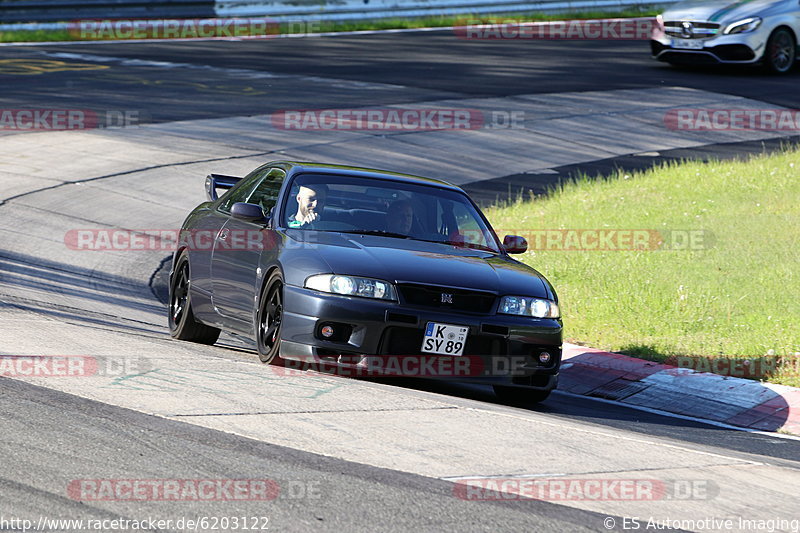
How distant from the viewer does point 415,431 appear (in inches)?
253

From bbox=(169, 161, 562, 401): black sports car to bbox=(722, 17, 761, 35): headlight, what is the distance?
17641mm

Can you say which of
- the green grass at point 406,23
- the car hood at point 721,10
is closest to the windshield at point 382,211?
the car hood at point 721,10

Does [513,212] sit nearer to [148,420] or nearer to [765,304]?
[765,304]

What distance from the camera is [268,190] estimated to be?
9.30 meters

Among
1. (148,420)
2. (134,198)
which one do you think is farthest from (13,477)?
(134,198)

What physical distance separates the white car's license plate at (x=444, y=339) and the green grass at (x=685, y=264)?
278 cm

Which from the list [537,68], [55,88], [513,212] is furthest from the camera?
[537,68]

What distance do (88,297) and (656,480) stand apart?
6.58m

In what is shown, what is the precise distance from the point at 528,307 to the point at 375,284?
1018 millimetres

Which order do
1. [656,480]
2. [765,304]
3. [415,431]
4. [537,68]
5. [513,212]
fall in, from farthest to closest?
1. [537,68]
2. [513,212]
3. [765,304]
4. [415,431]
5. [656,480]

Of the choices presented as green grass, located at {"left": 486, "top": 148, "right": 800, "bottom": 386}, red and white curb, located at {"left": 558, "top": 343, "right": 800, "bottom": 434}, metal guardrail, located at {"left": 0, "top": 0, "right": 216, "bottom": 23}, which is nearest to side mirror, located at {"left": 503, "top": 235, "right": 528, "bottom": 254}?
red and white curb, located at {"left": 558, "top": 343, "right": 800, "bottom": 434}

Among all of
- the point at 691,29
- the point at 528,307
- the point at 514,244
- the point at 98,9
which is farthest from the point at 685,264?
the point at 98,9

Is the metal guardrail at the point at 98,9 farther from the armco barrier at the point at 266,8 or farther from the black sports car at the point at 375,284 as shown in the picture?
the black sports car at the point at 375,284

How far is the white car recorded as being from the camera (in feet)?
83.4
